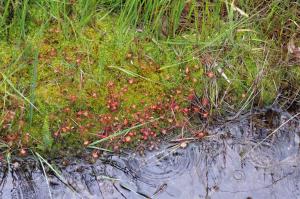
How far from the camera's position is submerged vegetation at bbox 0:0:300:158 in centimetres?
328

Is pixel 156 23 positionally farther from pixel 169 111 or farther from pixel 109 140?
pixel 109 140

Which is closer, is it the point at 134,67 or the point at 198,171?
the point at 198,171

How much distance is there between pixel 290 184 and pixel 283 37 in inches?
45.8

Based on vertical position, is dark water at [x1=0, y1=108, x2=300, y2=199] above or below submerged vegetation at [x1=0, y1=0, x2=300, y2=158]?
below

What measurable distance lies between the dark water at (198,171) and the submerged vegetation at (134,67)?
0.12 metres

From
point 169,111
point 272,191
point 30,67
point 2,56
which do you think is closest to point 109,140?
point 169,111

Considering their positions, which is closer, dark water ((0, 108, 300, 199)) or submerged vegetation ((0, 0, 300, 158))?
dark water ((0, 108, 300, 199))

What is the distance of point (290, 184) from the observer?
3361 millimetres

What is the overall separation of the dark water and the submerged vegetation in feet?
0.39

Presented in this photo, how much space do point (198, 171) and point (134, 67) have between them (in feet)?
2.94

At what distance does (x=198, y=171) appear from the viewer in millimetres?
3340

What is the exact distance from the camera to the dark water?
10.4 ft

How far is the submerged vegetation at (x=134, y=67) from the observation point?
3281 mm

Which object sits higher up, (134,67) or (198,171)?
(134,67)
